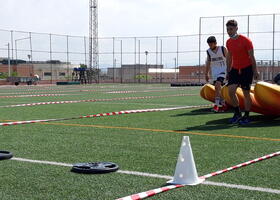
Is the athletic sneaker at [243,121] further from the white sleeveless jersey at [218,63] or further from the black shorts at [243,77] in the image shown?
the white sleeveless jersey at [218,63]

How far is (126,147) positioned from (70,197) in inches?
94.3

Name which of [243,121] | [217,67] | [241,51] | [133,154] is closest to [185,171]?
[133,154]

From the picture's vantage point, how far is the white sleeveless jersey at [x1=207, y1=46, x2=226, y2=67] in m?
11.8

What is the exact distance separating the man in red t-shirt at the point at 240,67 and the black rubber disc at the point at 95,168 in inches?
181

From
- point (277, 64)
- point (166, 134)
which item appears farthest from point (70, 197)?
point (277, 64)

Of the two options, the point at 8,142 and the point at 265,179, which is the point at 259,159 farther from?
the point at 8,142

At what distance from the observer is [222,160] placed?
17.2 feet

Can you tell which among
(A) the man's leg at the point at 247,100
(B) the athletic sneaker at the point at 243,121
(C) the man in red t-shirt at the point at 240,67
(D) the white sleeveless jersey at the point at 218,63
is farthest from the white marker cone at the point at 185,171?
(D) the white sleeveless jersey at the point at 218,63

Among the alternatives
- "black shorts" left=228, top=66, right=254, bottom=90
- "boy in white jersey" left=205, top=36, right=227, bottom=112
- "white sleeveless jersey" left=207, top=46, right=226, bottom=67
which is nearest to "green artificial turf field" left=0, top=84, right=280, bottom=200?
"black shorts" left=228, top=66, right=254, bottom=90

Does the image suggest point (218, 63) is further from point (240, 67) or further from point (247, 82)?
point (247, 82)

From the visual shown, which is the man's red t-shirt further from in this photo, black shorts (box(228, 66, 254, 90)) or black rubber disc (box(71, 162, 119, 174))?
black rubber disc (box(71, 162, 119, 174))

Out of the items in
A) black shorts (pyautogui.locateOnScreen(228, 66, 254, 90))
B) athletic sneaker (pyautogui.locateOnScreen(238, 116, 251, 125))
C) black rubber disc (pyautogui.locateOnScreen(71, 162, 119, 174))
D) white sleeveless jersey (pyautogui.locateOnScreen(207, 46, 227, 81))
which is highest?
white sleeveless jersey (pyautogui.locateOnScreen(207, 46, 227, 81))

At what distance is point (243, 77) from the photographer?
9.05 metres

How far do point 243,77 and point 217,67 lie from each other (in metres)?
2.83
